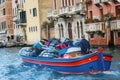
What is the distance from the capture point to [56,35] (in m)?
45.7

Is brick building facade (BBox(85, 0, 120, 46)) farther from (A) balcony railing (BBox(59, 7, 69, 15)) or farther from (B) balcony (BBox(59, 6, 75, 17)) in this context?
(A) balcony railing (BBox(59, 7, 69, 15))

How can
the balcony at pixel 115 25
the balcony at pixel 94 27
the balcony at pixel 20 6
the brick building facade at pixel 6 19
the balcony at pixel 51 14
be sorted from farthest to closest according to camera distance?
the brick building facade at pixel 6 19 < the balcony at pixel 20 6 < the balcony at pixel 51 14 < the balcony at pixel 94 27 < the balcony at pixel 115 25

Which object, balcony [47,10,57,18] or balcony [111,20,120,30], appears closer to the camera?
balcony [111,20,120,30]

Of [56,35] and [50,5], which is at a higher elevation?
[50,5]

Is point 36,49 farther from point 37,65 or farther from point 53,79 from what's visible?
point 53,79

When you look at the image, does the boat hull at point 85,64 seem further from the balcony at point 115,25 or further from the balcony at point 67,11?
the balcony at point 67,11

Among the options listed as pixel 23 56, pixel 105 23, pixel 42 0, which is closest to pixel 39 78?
pixel 23 56

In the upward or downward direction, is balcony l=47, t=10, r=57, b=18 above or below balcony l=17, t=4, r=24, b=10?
below

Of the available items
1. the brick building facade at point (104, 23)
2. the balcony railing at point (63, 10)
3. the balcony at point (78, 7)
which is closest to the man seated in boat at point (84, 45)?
the brick building facade at point (104, 23)

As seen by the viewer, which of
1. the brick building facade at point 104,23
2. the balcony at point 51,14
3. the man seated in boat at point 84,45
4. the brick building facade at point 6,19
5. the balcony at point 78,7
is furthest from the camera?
the brick building facade at point 6,19

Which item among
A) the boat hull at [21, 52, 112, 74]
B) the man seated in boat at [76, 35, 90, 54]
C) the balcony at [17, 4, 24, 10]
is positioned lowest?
the boat hull at [21, 52, 112, 74]

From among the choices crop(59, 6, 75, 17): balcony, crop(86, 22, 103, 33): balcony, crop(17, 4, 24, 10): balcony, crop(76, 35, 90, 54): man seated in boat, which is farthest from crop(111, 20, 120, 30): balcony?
crop(17, 4, 24, 10): balcony

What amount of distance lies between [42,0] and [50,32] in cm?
389

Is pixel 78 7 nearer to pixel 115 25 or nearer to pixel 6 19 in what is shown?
pixel 115 25
